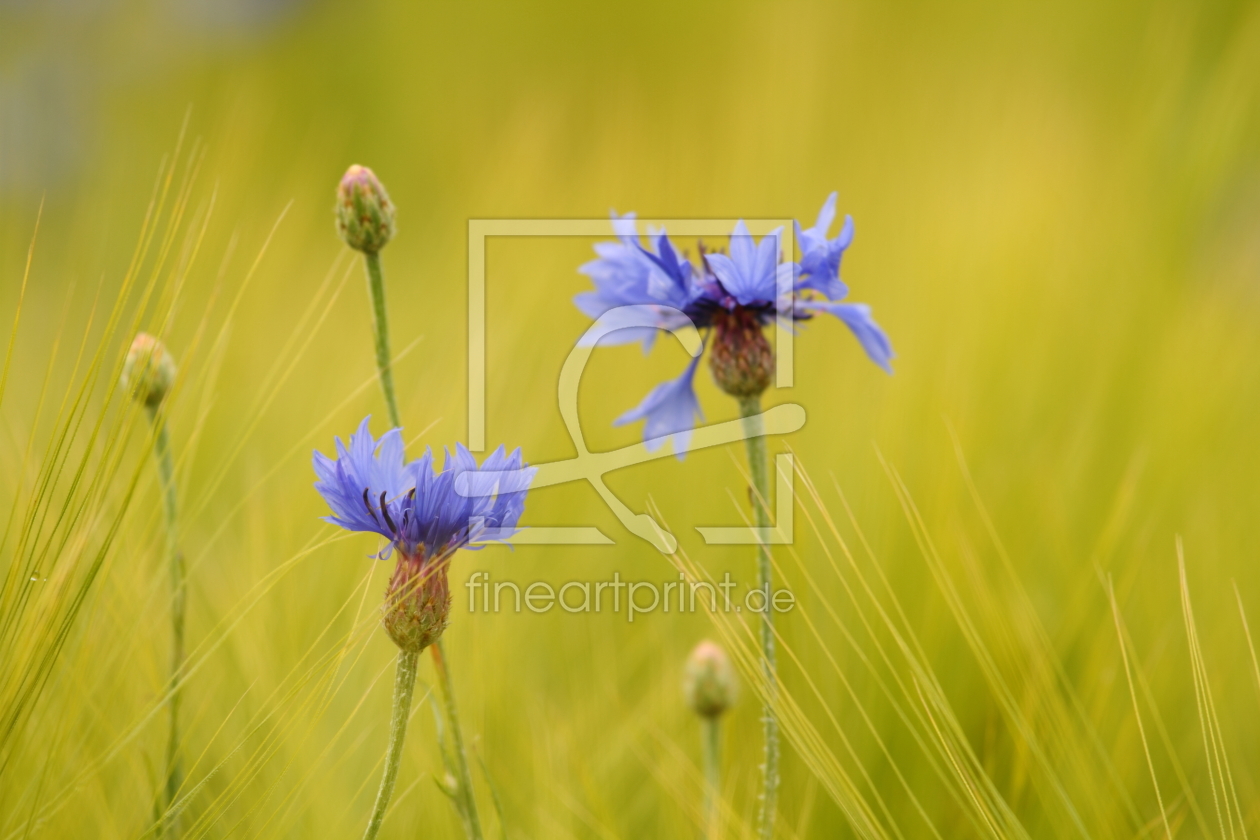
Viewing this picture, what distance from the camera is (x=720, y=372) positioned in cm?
82

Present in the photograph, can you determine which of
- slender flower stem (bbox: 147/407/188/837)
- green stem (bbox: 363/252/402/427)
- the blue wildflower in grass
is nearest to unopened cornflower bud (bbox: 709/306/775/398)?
the blue wildflower in grass

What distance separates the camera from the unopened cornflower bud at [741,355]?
0.81m

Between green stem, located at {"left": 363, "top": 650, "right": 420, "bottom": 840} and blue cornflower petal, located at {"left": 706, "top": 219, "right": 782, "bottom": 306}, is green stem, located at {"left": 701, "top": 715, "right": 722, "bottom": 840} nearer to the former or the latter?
green stem, located at {"left": 363, "top": 650, "right": 420, "bottom": 840}

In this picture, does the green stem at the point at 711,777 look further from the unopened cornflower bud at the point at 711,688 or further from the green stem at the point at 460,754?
the green stem at the point at 460,754

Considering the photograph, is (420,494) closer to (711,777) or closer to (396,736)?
(396,736)

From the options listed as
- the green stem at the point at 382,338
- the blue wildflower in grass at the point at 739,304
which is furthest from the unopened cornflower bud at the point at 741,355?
the green stem at the point at 382,338

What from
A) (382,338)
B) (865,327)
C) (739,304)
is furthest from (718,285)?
(382,338)

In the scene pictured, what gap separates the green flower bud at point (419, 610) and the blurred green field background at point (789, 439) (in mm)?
27

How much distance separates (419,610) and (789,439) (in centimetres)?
78

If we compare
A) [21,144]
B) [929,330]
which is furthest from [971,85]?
[21,144]

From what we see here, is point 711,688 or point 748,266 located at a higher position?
point 748,266

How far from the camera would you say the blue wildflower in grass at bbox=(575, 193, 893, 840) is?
770 millimetres

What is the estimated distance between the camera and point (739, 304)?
0.82 m

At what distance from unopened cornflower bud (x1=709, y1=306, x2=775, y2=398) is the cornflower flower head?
22 centimetres
